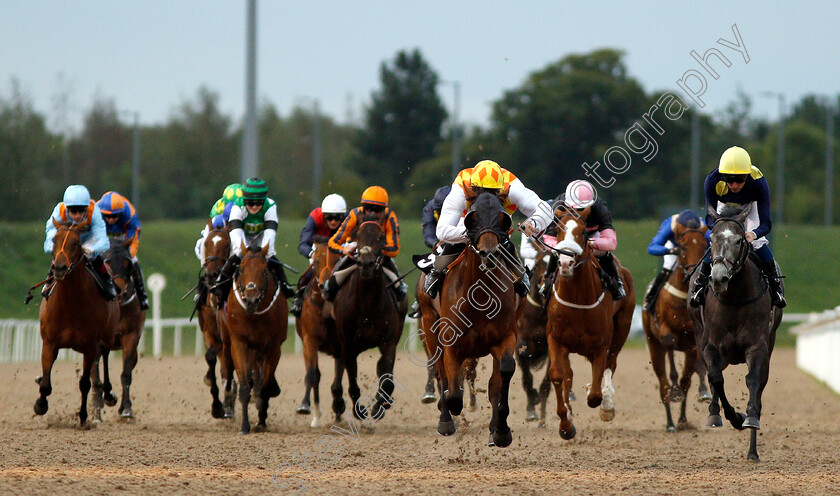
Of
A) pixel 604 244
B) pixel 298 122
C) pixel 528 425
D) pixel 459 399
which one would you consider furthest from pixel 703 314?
pixel 298 122

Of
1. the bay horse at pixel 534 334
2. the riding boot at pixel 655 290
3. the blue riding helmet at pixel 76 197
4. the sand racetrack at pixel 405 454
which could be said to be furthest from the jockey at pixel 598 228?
the blue riding helmet at pixel 76 197

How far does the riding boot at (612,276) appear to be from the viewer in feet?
34.4

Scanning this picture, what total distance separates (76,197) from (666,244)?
21.5ft

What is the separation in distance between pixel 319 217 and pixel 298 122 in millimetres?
68963

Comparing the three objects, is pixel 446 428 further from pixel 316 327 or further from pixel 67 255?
pixel 67 255

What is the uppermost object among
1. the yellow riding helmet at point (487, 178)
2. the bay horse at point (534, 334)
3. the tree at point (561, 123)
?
the tree at point (561, 123)

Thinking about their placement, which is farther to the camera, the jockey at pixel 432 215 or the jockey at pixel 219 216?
→ the jockey at pixel 219 216

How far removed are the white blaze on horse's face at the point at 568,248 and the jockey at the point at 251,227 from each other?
3409 mm

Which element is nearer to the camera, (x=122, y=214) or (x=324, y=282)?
(x=324, y=282)

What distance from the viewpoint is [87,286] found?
11.3 meters

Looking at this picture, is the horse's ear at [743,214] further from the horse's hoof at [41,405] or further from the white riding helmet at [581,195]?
the horse's hoof at [41,405]

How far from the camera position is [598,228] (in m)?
10.6

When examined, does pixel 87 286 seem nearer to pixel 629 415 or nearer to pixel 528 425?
pixel 528 425

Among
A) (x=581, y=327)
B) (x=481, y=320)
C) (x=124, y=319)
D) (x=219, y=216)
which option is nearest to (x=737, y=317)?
(x=581, y=327)
